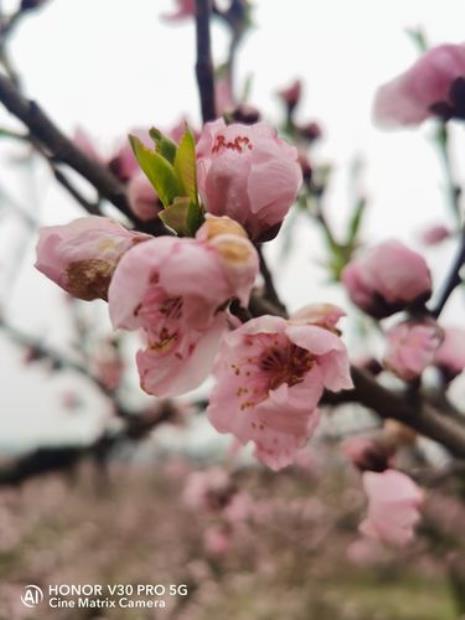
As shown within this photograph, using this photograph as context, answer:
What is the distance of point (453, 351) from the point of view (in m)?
1.01

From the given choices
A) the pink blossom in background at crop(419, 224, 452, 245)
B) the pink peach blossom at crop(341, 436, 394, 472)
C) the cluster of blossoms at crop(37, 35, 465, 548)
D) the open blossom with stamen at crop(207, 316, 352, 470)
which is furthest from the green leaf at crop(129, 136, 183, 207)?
the pink blossom in background at crop(419, 224, 452, 245)

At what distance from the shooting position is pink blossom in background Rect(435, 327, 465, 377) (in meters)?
1.00

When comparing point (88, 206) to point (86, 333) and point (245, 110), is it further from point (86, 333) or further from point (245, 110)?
point (86, 333)

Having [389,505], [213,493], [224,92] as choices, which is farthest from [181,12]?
[213,493]

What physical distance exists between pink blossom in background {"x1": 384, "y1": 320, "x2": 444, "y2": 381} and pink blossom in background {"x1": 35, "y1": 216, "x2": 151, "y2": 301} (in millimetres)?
431

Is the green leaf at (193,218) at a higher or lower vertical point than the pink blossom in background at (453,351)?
higher

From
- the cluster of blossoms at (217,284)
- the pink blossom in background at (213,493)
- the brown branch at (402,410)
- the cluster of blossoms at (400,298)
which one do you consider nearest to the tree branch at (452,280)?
the cluster of blossoms at (400,298)

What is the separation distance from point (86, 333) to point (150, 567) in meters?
2.76

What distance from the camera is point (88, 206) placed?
0.88 metres

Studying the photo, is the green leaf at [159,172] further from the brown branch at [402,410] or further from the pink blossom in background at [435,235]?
the pink blossom in background at [435,235]

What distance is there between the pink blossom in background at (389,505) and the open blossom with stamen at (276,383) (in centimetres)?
43

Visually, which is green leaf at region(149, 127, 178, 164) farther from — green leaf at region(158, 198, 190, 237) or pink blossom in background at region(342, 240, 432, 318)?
pink blossom in background at region(342, 240, 432, 318)

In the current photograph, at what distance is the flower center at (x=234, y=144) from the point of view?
60cm

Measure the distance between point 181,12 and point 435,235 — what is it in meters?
0.93
